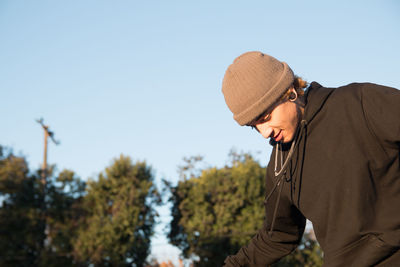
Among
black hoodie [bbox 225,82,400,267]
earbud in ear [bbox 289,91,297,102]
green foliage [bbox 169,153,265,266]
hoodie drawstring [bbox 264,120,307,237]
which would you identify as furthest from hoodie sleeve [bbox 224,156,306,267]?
green foliage [bbox 169,153,265,266]

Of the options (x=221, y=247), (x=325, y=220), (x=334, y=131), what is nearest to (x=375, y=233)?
(x=325, y=220)

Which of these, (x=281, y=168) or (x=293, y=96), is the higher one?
(x=293, y=96)

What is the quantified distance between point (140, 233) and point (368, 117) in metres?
17.4

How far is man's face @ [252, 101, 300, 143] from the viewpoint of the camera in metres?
2.76

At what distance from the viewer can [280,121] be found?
2775mm

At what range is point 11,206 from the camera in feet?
66.1

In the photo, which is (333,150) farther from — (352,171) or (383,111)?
(383,111)

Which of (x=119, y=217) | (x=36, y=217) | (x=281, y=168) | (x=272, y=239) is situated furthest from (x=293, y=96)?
(x=36, y=217)

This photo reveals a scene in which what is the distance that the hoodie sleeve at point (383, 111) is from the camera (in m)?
2.30

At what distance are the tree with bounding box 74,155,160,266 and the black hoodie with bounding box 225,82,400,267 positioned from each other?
16.4m

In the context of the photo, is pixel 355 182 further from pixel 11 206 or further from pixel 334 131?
pixel 11 206

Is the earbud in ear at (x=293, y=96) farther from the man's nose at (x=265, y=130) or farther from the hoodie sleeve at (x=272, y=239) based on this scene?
the hoodie sleeve at (x=272, y=239)

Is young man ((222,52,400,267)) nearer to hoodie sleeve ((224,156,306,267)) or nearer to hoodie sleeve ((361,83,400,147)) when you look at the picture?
hoodie sleeve ((361,83,400,147))

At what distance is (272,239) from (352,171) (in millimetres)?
1109
